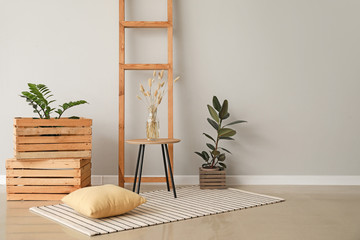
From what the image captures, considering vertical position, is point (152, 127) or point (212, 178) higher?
point (152, 127)

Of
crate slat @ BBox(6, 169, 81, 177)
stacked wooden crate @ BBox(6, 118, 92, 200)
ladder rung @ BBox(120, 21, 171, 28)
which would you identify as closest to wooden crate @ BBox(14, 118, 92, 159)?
stacked wooden crate @ BBox(6, 118, 92, 200)

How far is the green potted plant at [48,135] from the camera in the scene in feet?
10.2

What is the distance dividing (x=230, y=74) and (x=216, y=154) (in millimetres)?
734

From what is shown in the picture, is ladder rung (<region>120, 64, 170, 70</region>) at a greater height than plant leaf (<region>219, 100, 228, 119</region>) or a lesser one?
greater

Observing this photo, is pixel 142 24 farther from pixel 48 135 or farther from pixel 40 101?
pixel 48 135

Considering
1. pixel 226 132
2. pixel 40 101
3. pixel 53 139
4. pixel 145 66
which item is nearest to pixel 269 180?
pixel 226 132

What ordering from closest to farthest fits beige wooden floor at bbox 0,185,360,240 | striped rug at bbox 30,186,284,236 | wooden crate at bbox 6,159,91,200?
1. beige wooden floor at bbox 0,185,360,240
2. striped rug at bbox 30,186,284,236
3. wooden crate at bbox 6,159,91,200

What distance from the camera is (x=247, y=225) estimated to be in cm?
237

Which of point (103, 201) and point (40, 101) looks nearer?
point (103, 201)

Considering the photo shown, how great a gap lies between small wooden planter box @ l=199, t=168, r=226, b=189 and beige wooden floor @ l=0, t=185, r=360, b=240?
0.61 metres

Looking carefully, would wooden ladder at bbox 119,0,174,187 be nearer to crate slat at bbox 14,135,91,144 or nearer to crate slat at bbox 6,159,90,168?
crate slat at bbox 14,135,91,144

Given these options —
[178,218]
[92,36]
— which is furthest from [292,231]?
[92,36]

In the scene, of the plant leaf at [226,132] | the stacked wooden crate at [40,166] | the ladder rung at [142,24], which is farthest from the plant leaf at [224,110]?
the stacked wooden crate at [40,166]

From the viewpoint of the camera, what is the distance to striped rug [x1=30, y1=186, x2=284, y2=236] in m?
2.35
